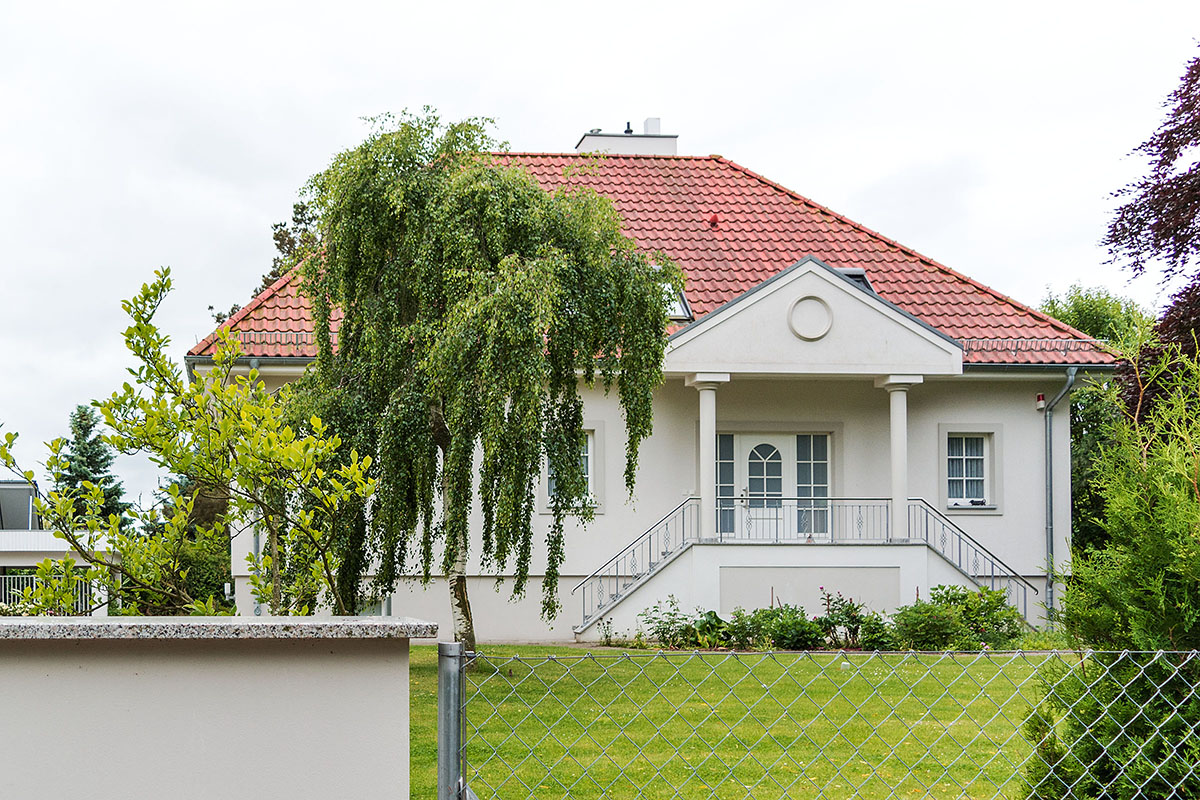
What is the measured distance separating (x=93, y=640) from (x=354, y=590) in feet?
28.0

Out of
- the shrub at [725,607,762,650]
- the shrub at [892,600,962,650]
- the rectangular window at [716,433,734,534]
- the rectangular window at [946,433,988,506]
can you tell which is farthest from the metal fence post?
the rectangular window at [946,433,988,506]

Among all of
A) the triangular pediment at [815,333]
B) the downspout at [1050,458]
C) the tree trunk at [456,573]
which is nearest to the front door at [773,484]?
the triangular pediment at [815,333]

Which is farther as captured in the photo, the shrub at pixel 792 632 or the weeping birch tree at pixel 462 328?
the shrub at pixel 792 632

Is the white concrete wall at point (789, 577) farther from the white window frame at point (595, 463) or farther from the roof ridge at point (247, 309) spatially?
the roof ridge at point (247, 309)

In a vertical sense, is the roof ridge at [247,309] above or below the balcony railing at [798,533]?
above

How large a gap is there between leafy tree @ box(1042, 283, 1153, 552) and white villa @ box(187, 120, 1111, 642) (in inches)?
48.4

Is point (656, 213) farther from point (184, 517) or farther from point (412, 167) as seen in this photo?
point (184, 517)

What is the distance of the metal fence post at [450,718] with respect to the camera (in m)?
3.03

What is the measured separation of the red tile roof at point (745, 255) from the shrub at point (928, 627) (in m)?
4.92

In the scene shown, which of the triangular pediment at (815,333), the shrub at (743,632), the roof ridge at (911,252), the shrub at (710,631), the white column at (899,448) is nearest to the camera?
the shrub at (743,632)

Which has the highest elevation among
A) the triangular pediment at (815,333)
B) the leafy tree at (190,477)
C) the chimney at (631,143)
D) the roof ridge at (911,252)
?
the chimney at (631,143)

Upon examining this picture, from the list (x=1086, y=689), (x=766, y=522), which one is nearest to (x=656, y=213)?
(x=766, y=522)

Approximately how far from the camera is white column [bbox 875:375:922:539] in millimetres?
16922

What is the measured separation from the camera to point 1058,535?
1819cm
